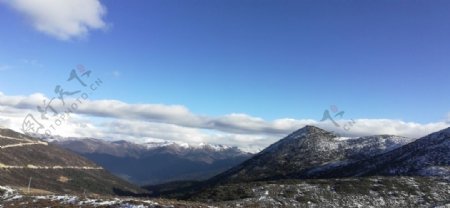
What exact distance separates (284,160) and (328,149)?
1391 centimetres

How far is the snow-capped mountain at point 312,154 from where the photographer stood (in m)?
120

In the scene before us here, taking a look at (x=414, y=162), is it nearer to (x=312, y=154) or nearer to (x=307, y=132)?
(x=312, y=154)

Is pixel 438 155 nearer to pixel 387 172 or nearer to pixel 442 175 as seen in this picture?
pixel 387 172

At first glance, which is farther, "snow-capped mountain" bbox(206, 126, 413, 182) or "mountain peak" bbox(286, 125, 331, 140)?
"mountain peak" bbox(286, 125, 331, 140)

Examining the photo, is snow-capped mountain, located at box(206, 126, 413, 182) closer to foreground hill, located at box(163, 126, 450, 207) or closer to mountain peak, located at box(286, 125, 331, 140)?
foreground hill, located at box(163, 126, 450, 207)

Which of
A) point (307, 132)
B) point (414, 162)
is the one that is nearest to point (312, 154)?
point (307, 132)

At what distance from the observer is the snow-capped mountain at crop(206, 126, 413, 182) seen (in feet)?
394

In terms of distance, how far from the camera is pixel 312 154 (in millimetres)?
134000

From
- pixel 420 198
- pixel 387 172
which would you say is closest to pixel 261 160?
pixel 387 172

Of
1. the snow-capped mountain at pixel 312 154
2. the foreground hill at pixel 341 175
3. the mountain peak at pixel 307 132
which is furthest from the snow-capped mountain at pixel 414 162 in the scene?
the mountain peak at pixel 307 132

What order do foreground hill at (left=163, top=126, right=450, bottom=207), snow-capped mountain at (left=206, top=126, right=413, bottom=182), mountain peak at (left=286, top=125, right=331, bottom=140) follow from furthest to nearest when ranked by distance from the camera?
mountain peak at (left=286, top=125, right=331, bottom=140) < snow-capped mountain at (left=206, top=126, right=413, bottom=182) < foreground hill at (left=163, top=126, right=450, bottom=207)

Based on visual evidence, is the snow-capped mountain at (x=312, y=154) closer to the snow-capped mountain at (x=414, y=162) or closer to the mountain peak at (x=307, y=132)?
the mountain peak at (x=307, y=132)

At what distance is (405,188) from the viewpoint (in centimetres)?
5919

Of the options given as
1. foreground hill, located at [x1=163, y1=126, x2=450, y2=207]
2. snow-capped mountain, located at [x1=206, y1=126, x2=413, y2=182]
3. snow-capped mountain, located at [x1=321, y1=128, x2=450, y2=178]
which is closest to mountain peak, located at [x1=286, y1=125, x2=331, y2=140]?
foreground hill, located at [x1=163, y1=126, x2=450, y2=207]
